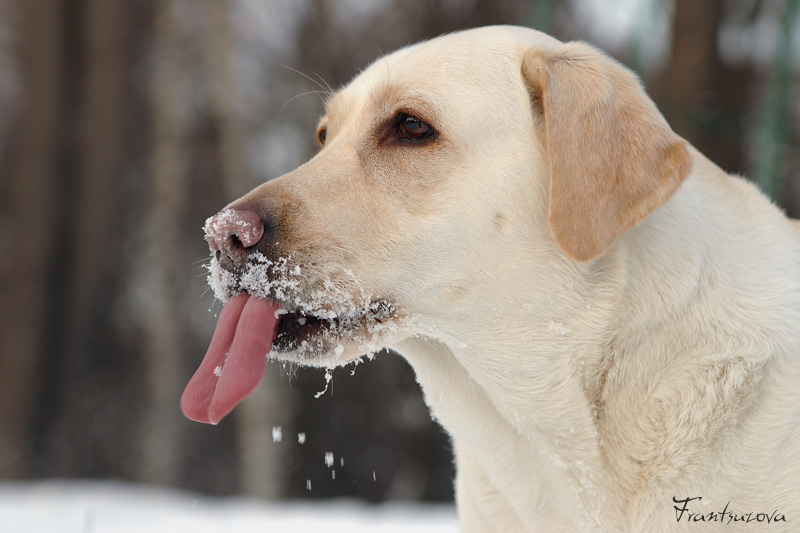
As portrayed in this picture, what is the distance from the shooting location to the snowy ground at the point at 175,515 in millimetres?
4898

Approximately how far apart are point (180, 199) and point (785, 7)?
771cm

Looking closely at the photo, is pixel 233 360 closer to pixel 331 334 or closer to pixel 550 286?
pixel 331 334

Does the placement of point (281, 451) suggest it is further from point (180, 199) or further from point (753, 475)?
point (753, 475)

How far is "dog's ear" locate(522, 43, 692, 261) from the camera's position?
2.35 metres

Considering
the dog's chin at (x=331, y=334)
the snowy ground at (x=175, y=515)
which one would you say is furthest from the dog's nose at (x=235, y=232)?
the snowy ground at (x=175, y=515)

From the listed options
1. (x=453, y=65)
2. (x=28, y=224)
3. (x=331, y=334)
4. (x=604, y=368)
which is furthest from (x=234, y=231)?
(x=28, y=224)

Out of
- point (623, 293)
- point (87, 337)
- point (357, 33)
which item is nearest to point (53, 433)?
point (87, 337)

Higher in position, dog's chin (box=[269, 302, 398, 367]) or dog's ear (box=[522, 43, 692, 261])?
dog's ear (box=[522, 43, 692, 261])

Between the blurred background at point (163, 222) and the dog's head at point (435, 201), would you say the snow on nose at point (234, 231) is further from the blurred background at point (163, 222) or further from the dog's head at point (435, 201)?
the blurred background at point (163, 222)

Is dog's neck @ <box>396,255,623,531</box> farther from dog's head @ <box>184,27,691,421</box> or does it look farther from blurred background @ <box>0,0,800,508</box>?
blurred background @ <box>0,0,800,508</box>

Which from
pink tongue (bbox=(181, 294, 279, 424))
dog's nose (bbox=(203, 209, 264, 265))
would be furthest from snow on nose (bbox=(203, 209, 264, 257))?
pink tongue (bbox=(181, 294, 279, 424))

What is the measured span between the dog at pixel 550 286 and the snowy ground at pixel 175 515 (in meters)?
2.67

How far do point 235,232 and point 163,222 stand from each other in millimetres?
8939

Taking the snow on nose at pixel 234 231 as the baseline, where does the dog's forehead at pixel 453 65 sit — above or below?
above
